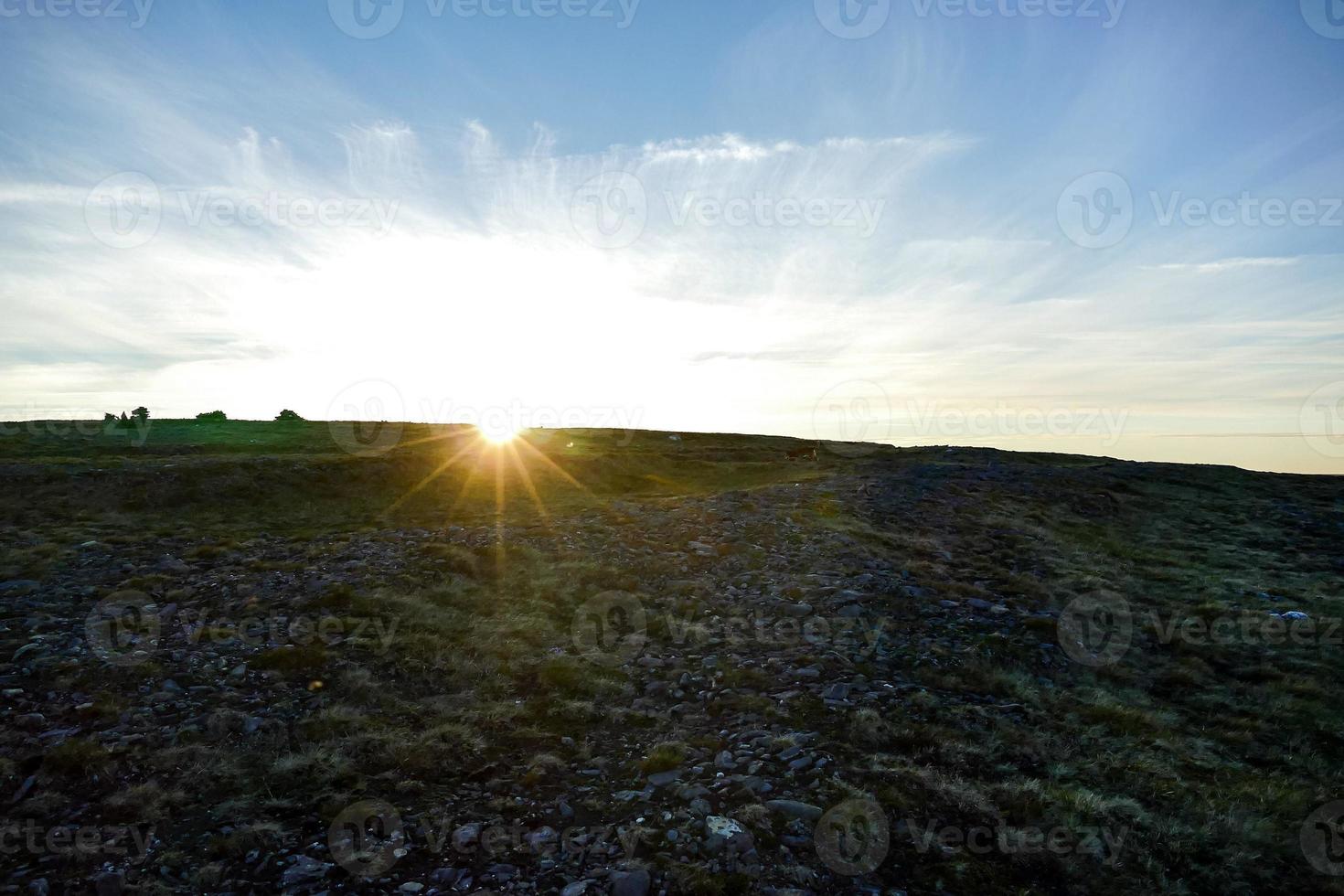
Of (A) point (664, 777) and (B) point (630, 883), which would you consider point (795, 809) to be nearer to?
(A) point (664, 777)

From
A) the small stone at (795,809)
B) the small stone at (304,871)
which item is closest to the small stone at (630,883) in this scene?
the small stone at (795,809)

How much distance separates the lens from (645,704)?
413 inches

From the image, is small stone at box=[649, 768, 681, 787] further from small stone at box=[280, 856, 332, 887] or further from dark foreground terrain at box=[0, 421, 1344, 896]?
small stone at box=[280, 856, 332, 887]

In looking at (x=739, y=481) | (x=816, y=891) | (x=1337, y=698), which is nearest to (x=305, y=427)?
(x=739, y=481)

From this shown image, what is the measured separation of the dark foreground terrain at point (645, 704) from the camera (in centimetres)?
688

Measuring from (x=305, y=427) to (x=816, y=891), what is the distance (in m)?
52.1

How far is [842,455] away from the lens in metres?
48.8

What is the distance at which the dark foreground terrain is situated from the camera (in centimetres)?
688

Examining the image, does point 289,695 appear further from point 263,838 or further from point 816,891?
point 816,891

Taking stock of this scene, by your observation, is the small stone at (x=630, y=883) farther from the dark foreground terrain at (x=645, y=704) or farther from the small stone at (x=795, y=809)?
the small stone at (x=795, y=809)

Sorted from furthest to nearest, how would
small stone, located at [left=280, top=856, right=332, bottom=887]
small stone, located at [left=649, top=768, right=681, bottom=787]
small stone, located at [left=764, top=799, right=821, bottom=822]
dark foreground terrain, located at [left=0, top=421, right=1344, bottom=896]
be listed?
small stone, located at [left=649, top=768, right=681, bottom=787] → small stone, located at [left=764, top=799, right=821, bottom=822] → dark foreground terrain, located at [left=0, top=421, right=1344, bottom=896] → small stone, located at [left=280, top=856, right=332, bottom=887]

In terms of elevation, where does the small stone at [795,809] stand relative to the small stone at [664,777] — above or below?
above

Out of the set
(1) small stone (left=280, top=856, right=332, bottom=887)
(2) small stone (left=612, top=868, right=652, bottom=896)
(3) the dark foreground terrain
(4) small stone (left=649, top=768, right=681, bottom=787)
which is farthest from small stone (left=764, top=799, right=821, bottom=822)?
(1) small stone (left=280, top=856, right=332, bottom=887)

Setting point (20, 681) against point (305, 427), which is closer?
point (20, 681)
